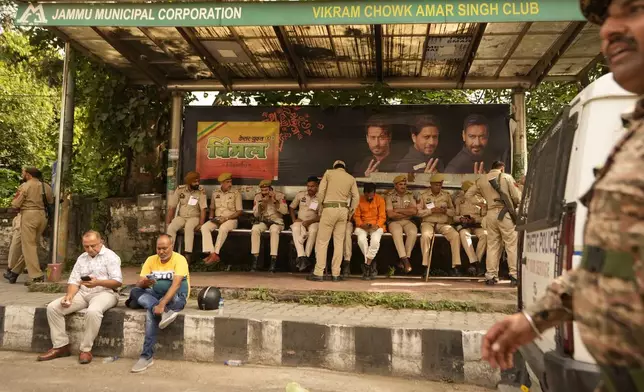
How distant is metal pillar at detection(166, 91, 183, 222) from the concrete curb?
3.76 metres

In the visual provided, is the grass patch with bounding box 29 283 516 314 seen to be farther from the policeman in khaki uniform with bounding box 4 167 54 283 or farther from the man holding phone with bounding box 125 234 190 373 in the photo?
the policeman in khaki uniform with bounding box 4 167 54 283

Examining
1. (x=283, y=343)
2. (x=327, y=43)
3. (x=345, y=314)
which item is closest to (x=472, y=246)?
(x=345, y=314)

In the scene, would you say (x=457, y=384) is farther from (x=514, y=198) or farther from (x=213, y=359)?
(x=514, y=198)

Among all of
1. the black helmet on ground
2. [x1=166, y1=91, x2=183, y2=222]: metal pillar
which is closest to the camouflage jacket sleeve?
the black helmet on ground

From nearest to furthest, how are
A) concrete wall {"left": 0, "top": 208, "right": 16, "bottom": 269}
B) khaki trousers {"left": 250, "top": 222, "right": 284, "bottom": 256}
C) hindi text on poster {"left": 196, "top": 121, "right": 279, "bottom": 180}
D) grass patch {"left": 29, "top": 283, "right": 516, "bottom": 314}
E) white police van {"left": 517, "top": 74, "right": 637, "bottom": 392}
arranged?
white police van {"left": 517, "top": 74, "right": 637, "bottom": 392}, grass patch {"left": 29, "top": 283, "right": 516, "bottom": 314}, khaki trousers {"left": 250, "top": 222, "right": 284, "bottom": 256}, hindi text on poster {"left": 196, "top": 121, "right": 279, "bottom": 180}, concrete wall {"left": 0, "top": 208, "right": 16, "bottom": 269}

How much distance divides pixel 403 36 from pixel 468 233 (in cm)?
298

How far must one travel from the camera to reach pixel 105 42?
25.0 feet

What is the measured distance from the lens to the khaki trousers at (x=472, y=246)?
25.4ft

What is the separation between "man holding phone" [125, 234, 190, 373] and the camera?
17.1 feet

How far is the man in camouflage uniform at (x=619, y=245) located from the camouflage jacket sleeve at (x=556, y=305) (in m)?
0.03

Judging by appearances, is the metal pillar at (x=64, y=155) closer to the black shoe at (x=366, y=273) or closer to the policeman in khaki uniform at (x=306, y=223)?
the policeman in khaki uniform at (x=306, y=223)

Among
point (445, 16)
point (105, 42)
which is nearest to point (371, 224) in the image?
point (445, 16)

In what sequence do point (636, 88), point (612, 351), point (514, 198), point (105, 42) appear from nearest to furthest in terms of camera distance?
point (612, 351) < point (636, 88) < point (514, 198) < point (105, 42)

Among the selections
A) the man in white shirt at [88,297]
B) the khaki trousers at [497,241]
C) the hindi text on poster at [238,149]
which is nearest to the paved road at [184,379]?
the man in white shirt at [88,297]
